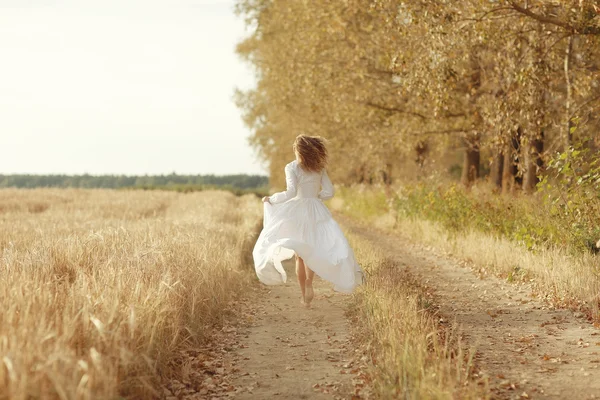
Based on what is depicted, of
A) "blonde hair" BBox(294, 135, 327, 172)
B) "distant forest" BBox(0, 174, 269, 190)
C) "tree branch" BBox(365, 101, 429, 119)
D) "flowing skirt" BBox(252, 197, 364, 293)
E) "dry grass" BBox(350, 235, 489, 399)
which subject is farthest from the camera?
"distant forest" BBox(0, 174, 269, 190)

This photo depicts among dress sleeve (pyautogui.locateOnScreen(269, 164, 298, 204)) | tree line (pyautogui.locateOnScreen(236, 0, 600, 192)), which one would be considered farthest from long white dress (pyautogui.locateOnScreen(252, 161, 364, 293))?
tree line (pyautogui.locateOnScreen(236, 0, 600, 192))

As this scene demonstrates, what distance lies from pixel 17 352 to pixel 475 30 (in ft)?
32.4

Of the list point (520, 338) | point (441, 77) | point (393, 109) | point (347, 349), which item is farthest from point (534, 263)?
point (393, 109)

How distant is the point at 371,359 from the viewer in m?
6.06

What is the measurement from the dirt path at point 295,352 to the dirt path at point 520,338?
56.7 inches

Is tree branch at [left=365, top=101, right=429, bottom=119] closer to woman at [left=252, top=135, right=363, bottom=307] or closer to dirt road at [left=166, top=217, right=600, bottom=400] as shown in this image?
dirt road at [left=166, top=217, right=600, bottom=400]

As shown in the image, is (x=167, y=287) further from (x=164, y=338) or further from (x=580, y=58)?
(x=580, y=58)

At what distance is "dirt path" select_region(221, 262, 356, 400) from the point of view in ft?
18.6

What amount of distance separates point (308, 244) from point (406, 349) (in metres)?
3.60

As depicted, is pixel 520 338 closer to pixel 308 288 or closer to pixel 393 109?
pixel 308 288

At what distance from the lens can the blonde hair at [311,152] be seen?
878 centimetres

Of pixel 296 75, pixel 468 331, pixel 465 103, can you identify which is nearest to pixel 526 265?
pixel 468 331

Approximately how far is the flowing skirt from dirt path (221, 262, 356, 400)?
547mm

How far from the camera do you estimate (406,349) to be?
5305mm
